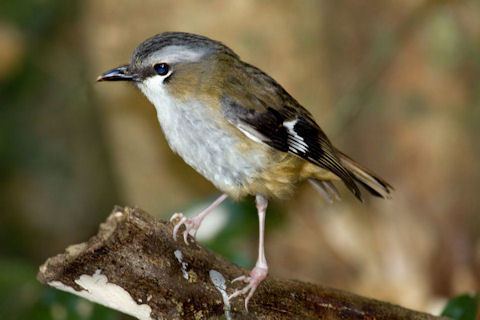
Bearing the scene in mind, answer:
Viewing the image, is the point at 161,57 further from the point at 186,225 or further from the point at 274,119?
the point at 186,225

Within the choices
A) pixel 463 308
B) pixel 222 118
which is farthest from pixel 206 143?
pixel 463 308

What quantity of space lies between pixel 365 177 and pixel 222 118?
3.10 feet

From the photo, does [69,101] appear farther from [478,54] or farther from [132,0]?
→ [478,54]

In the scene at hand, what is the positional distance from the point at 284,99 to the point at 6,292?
197 cm

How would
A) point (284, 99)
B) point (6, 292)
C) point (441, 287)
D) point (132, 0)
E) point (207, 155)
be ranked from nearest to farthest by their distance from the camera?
1. point (207, 155)
2. point (284, 99)
3. point (6, 292)
4. point (132, 0)
5. point (441, 287)

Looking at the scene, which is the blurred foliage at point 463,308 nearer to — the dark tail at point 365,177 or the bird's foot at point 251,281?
the dark tail at point 365,177

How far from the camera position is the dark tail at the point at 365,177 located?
4.92 m

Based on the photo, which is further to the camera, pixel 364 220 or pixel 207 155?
pixel 364 220

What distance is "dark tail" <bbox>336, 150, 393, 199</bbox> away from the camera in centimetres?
492

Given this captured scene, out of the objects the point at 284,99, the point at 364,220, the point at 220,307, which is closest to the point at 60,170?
the point at 364,220

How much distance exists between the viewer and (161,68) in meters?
4.51

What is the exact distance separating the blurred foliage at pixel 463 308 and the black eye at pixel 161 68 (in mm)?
1795

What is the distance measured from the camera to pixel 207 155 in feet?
14.6

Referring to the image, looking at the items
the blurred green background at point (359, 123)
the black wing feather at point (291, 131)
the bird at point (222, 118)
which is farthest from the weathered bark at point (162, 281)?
the blurred green background at point (359, 123)
